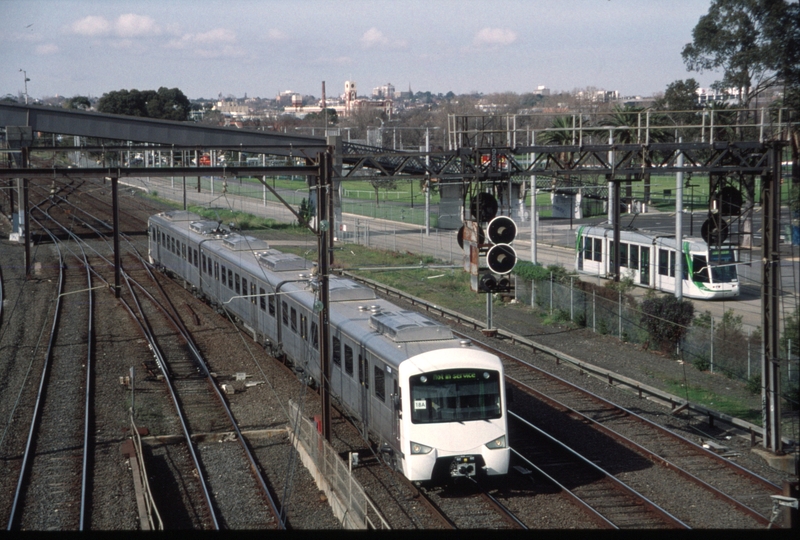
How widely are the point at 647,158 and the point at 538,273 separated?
11.8m

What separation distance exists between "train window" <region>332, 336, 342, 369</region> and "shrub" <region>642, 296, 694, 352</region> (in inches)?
350

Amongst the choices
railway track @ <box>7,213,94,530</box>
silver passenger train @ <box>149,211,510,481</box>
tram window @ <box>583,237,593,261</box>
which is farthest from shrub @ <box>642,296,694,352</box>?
railway track @ <box>7,213,94,530</box>

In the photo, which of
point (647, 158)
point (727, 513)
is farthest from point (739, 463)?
point (647, 158)

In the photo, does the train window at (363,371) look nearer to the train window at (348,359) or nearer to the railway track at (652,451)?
the train window at (348,359)

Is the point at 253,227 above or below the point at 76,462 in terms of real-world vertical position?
above

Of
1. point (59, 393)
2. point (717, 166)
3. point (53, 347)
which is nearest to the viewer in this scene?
point (717, 166)

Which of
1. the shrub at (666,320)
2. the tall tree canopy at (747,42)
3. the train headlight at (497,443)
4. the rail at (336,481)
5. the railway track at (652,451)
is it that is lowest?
the railway track at (652,451)

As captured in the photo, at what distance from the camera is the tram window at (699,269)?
25.7 metres

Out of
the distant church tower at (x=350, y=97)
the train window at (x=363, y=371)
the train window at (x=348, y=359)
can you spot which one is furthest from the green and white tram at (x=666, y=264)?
the distant church tower at (x=350, y=97)

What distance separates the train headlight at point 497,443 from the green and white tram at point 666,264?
15741 mm

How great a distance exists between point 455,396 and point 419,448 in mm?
818

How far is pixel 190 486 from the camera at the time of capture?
1121 centimetres

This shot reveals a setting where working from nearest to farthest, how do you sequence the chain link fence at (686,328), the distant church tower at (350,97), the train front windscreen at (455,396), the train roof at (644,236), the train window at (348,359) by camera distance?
the train front windscreen at (455,396), the train window at (348,359), the chain link fence at (686,328), the train roof at (644,236), the distant church tower at (350,97)
